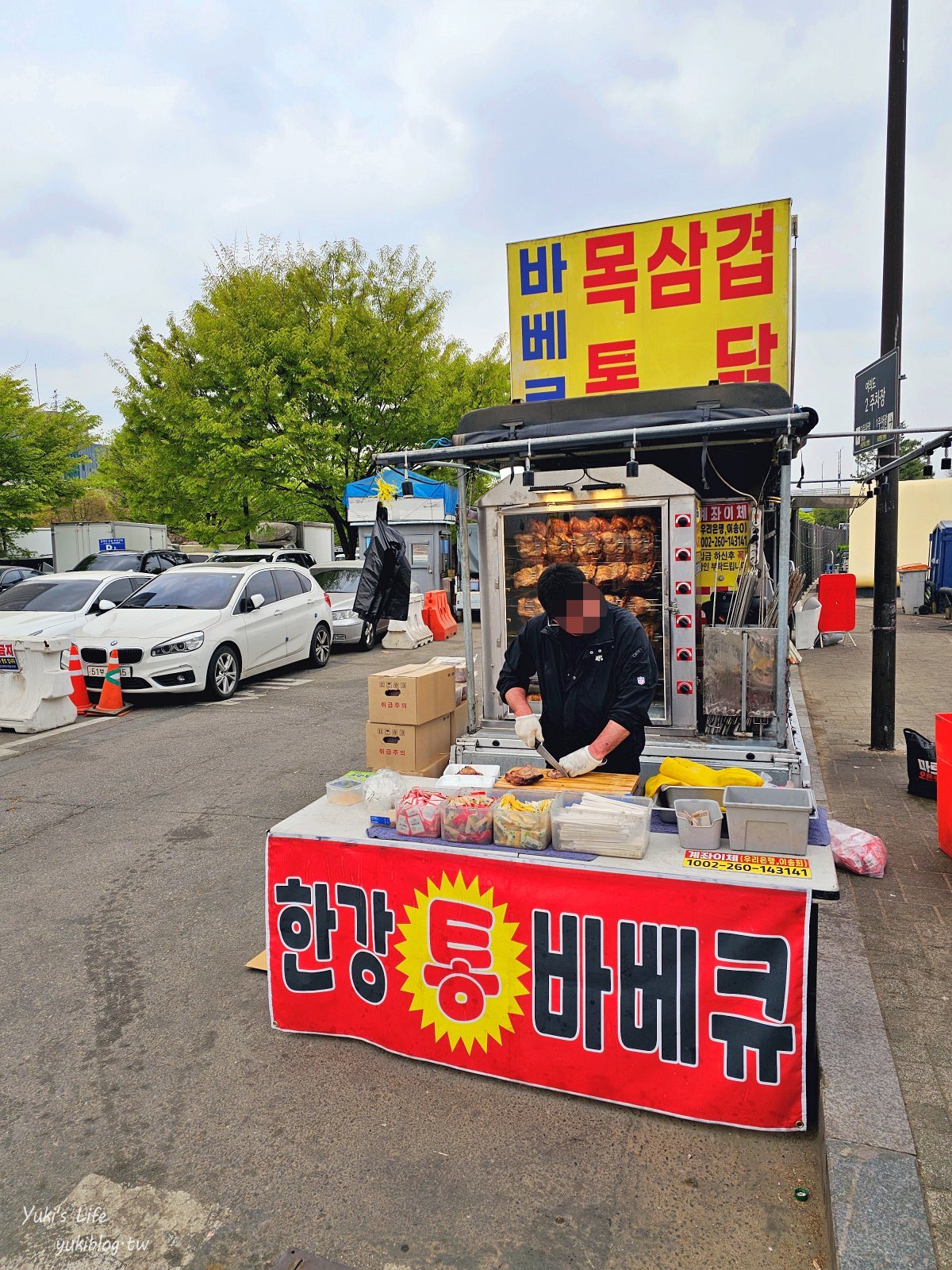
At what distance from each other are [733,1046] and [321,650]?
11.8m

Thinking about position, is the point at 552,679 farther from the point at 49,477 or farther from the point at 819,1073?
the point at 49,477

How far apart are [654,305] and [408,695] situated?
4.28 m

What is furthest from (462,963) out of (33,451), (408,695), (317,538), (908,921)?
(317,538)

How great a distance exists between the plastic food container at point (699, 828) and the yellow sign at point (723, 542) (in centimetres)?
352

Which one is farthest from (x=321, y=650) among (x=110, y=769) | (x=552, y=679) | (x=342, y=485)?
(x=552, y=679)

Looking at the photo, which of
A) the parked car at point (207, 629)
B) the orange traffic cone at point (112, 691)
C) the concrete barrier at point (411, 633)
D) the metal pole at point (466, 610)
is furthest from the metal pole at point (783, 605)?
the concrete barrier at point (411, 633)

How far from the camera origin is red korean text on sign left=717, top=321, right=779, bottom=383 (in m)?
7.15

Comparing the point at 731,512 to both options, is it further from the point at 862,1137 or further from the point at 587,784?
the point at 862,1137

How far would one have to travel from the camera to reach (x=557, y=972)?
9.93ft

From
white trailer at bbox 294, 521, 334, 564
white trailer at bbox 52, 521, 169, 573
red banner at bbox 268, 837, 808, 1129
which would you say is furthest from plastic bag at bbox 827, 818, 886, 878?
white trailer at bbox 294, 521, 334, 564

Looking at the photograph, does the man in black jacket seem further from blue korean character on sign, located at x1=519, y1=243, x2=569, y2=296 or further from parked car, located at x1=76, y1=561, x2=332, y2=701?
parked car, located at x1=76, y1=561, x2=332, y2=701

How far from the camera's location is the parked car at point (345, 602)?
15.8m

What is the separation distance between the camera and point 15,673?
9.67 metres

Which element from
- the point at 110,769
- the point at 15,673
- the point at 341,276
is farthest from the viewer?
the point at 341,276
